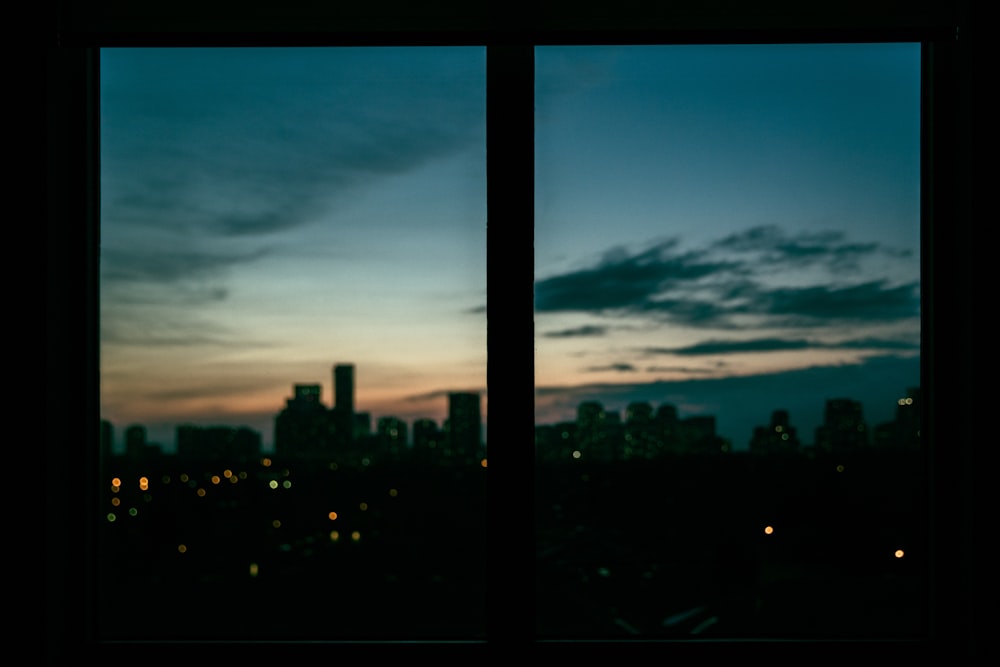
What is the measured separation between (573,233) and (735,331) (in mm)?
739

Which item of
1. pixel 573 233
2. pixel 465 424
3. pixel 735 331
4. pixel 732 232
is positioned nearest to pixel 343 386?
pixel 465 424

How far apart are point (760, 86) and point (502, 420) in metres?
1.92

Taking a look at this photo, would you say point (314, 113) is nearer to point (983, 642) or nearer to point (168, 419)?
point (168, 419)

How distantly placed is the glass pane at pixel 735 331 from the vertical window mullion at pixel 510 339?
43 millimetres

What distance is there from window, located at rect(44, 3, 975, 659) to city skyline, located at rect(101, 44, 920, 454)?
36 centimetres

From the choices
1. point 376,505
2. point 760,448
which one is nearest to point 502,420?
point 760,448

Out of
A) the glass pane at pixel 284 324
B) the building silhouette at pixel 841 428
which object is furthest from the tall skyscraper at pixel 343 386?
the building silhouette at pixel 841 428

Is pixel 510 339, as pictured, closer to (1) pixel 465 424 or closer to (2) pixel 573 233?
(1) pixel 465 424

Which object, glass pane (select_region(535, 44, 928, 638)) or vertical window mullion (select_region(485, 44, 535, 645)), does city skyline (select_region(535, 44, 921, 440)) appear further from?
vertical window mullion (select_region(485, 44, 535, 645))

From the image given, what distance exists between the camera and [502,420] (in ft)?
6.04

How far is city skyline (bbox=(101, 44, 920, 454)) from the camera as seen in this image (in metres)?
2.43

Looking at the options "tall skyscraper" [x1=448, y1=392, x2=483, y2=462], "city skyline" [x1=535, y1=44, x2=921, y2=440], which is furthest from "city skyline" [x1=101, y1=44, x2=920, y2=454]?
"tall skyscraper" [x1=448, y1=392, x2=483, y2=462]

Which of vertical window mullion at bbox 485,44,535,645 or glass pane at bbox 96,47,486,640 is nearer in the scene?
vertical window mullion at bbox 485,44,535,645

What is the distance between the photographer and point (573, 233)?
2400mm
